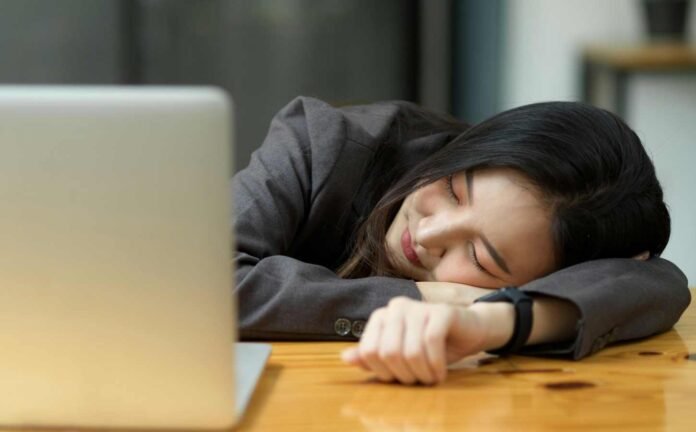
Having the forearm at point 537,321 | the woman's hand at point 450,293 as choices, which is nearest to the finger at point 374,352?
the forearm at point 537,321

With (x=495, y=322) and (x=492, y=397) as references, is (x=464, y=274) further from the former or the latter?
(x=492, y=397)

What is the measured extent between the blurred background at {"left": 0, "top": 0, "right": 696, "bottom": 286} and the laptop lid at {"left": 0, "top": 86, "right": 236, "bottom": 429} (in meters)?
2.52

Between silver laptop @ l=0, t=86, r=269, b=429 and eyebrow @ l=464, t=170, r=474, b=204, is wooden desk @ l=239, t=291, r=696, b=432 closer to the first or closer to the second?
silver laptop @ l=0, t=86, r=269, b=429

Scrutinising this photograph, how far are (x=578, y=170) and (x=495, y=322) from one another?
0.88ft

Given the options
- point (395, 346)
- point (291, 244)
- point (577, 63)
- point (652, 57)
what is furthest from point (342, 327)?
point (577, 63)

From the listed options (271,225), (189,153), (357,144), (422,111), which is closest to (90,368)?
(189,153)

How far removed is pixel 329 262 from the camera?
1.46m

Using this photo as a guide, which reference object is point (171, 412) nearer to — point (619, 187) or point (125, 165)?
point (125, 165)

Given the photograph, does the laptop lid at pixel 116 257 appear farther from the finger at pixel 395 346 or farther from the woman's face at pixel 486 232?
the woman's face at pixel 486 232

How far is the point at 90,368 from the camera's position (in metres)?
0.77

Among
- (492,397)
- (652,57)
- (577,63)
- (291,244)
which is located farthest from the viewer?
(577,63)

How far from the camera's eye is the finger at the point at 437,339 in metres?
0.90

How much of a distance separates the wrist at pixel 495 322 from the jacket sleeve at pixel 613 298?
0.15 feet

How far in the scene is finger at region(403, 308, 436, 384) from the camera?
89 centimetres
